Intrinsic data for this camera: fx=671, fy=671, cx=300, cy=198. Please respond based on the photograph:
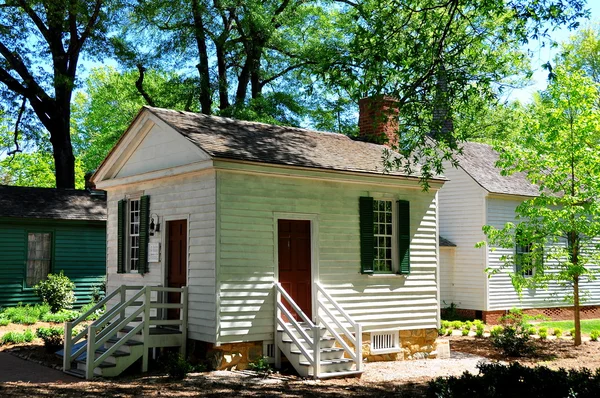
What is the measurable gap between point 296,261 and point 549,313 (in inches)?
572

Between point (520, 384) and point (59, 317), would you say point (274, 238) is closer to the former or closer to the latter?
point (520, 384)

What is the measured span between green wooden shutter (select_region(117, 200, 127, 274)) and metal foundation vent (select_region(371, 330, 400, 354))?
581cm

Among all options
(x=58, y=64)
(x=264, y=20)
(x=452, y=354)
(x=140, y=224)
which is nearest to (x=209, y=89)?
(x=264, y=20)

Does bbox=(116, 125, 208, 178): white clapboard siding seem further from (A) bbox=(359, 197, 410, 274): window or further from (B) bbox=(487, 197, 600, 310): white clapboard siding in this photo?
(B) bbox=(487, 197, 600, 310): white clapboard siding

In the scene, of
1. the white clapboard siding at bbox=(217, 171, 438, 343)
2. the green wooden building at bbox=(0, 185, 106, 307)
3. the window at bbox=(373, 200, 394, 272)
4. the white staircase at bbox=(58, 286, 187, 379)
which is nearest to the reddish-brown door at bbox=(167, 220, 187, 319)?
the white staircase at bbox=(58, 286, 187, 379)

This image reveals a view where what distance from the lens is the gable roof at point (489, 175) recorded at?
23.0 m

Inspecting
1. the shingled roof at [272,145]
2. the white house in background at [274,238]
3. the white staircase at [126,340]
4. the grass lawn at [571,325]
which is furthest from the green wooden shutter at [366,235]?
the grass lawn at [571,325]

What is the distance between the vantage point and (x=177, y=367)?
1186 centimetres

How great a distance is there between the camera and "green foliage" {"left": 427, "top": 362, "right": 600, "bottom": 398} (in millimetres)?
7938

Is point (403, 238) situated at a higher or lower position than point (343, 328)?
higher

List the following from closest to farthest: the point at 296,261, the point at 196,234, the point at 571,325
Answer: the point at 196,234 < the point at 296,261 < the point at 571,325

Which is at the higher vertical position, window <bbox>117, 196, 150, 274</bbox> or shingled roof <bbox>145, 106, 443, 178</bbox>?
shingled roof <bbox>145, 106, 443, 178</bbox>

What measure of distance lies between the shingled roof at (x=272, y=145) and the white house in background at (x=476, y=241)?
7.77 metres

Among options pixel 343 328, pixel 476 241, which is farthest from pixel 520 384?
pixel 476 241
